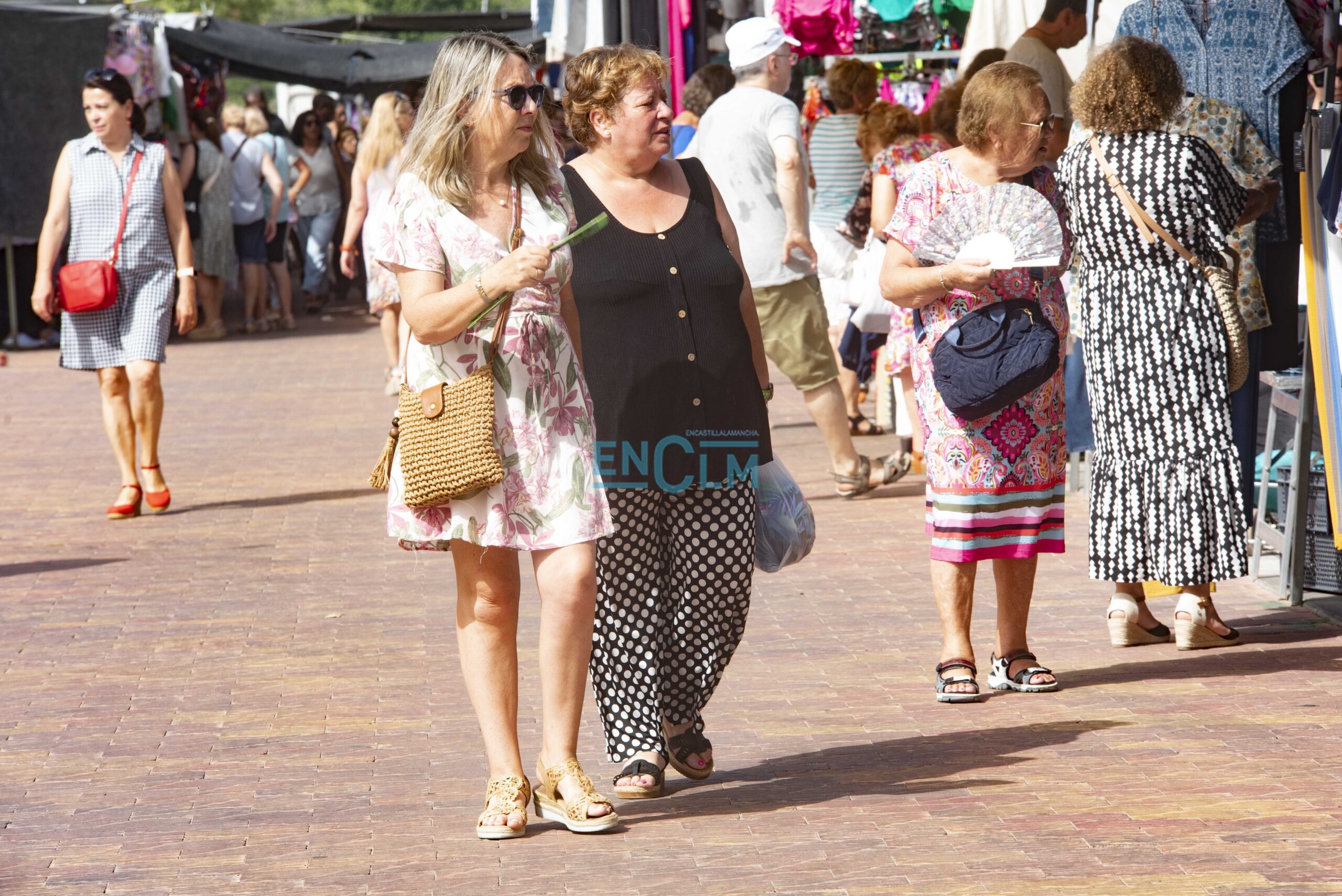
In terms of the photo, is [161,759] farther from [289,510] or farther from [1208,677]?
[289,510]

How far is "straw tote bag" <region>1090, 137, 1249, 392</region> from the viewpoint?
5.79 meters

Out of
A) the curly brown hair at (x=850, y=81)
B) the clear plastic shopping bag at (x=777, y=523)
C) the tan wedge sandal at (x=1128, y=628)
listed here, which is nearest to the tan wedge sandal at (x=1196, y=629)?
the tan wedge sandal at (x=1128, y=628)

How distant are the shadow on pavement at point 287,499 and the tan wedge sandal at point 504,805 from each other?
17.7ft

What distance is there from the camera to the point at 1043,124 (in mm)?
5328

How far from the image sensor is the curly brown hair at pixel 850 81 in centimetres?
1073

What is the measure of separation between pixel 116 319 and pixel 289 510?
1332mm

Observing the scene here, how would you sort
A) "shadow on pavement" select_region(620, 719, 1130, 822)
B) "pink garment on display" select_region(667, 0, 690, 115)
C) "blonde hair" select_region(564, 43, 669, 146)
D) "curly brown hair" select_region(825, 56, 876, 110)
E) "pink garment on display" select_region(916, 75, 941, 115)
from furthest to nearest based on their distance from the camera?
"pink garment on display" select_region(916, 75, 941, 115), "curly brown hair" select_region(825, 56, 876, 110), "pink garment on display" select_region(667, 0, 690, 115), "shadow on pavement" select_region(620, 719, 1130, 822), "blonde hair" select_region(564, 43, 669, 146)

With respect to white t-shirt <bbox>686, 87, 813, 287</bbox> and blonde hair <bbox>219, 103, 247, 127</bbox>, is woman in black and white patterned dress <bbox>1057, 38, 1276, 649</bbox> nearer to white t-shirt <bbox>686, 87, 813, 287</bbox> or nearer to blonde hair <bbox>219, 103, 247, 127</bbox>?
white t-shirt <bbox>686, 87, 813, 287</bbox>

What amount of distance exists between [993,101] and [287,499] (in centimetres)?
563

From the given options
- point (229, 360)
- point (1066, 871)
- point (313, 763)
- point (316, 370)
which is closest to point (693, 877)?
point (1066, 871)

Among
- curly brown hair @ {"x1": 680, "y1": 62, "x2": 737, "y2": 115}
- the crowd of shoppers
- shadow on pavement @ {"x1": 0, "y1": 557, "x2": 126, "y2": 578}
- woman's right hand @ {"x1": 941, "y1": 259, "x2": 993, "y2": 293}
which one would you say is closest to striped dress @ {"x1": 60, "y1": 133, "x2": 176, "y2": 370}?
shadow on pavement @ {"x1": 0, "y1": 557, "x2": 126, "y2": 578}

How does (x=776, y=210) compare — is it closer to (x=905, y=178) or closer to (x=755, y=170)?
(x=755, y=170)

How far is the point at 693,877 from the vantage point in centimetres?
397

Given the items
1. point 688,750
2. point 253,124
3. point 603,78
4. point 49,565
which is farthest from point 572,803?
point 253,124
